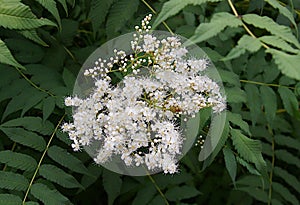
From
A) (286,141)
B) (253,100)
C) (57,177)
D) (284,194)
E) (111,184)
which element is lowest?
(284,194)

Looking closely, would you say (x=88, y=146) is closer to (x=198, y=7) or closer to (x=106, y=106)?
(x=106, y=106)

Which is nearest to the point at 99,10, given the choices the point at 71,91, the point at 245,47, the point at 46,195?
the point at 71,91

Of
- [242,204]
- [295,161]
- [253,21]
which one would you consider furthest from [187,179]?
[253,21]

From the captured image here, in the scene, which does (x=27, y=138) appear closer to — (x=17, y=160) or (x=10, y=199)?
(x=17, y=160)

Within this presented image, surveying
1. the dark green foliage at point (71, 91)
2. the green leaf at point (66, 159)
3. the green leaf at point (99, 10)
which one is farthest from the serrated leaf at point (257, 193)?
the green leaf at point (99, 10)

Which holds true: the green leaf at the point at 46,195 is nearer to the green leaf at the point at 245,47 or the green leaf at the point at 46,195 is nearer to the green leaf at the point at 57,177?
the green leaf at the point at 57,177

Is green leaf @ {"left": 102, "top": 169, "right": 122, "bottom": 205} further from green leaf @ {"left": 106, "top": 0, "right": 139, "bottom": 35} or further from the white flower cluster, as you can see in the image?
green leaf @ {"left": 106, "top": 0, "right": 139, "bottom": 35}
